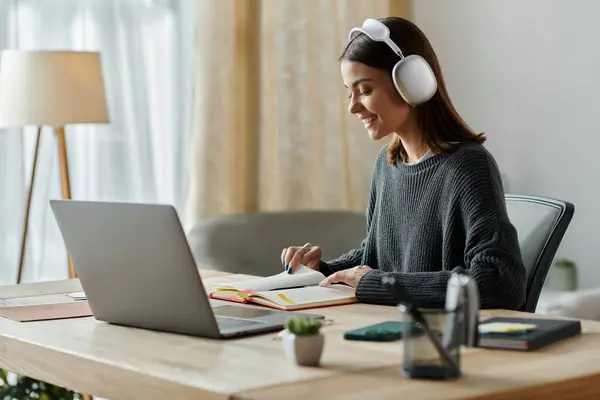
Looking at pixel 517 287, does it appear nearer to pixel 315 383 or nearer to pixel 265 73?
pixel 315 383

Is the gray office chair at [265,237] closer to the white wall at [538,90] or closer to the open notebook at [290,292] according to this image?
the white wall at [538,90]

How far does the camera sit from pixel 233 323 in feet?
5.46

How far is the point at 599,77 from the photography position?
137 inches

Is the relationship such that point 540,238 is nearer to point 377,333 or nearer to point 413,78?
point 413,78

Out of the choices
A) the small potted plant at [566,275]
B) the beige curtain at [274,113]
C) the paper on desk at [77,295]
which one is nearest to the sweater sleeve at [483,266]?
the paper on desk at [77,295]

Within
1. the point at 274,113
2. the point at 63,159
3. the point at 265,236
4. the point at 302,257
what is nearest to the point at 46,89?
the point at 63,159

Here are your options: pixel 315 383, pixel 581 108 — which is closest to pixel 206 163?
pixel 581 108

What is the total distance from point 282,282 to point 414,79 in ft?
1.57

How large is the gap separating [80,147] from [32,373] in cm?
196

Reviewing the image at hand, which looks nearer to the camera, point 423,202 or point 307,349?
point 307,349

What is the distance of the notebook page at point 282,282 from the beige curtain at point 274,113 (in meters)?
1.60

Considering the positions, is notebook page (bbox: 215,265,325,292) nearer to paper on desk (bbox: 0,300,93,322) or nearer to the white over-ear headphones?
paper on desk (bbox: 0,300,93,322)

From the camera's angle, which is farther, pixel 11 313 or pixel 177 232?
pixel 11 313

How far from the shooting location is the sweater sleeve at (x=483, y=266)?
183 centimetres
